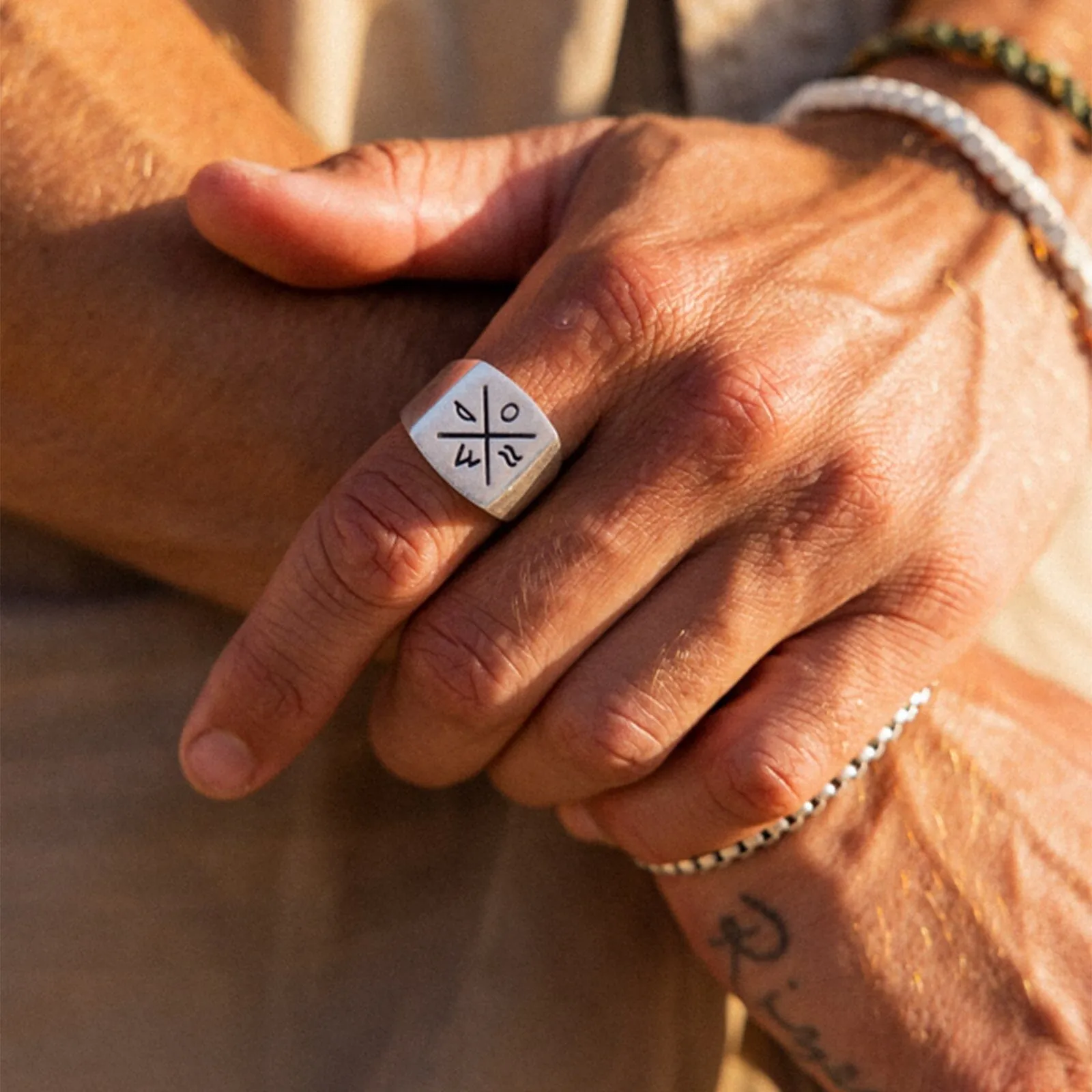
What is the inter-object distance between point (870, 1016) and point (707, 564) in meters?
0.38

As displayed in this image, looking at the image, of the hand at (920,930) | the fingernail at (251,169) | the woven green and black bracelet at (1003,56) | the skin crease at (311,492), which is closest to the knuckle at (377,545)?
the skin crease at (311,492)

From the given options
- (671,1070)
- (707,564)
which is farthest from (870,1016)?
(707,564)

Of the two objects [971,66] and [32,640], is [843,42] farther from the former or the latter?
[32,640]

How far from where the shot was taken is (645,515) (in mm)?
878

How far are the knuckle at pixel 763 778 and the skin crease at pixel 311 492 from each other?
71 millimetres

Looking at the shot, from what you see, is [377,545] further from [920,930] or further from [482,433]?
[920,930]

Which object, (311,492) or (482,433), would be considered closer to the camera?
(482,433)

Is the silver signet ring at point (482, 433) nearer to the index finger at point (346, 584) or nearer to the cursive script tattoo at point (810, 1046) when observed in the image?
the index finger at point (346, 584)

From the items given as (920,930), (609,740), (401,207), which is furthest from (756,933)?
(401,207)

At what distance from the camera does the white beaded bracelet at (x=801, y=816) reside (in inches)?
38.6

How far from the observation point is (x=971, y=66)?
4.12 ft

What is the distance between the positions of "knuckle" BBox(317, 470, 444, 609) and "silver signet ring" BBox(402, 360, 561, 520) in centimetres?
3

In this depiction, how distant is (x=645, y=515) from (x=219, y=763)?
365 mm

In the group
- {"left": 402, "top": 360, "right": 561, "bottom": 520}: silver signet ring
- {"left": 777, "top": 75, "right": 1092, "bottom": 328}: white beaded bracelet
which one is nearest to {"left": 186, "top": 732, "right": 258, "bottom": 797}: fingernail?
{"left": 402, "top": 360, "right": 561, "bottom": 520}: silver signet ring
